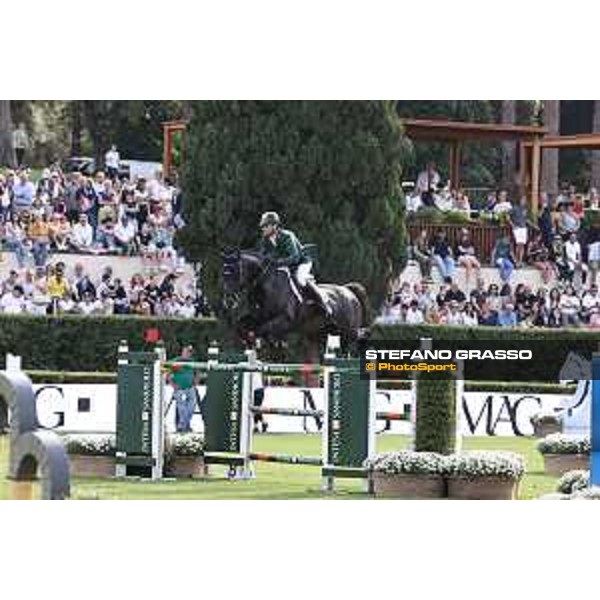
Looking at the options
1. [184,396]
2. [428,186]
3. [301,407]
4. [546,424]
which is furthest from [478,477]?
[428,186]

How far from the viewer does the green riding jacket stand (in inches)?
1064

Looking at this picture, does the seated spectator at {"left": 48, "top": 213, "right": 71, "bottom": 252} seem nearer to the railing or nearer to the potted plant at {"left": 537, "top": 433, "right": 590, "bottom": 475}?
the railing

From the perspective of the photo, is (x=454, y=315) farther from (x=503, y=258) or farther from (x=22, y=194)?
(x=22, y=194)

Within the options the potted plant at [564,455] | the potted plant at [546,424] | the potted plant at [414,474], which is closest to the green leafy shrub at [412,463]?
the potted plant at [414,474]

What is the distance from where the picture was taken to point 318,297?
28.6m

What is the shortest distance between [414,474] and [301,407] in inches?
375

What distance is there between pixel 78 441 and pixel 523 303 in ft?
53.5

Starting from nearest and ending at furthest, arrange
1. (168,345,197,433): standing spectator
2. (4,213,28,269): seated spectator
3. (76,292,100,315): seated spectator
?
(168,345,197,433): standing spectator
(4,213,28,269): seated spectator
(76,292,100,315): seated spectator

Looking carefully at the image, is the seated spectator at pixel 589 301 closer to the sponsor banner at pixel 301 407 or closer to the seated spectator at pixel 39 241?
the sponsor banner at pixel 301 407

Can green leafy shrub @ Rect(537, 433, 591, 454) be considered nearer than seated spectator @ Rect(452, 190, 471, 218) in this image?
Yes

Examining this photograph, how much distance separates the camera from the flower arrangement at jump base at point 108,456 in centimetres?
1786

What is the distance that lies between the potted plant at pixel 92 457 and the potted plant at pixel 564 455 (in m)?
4.39

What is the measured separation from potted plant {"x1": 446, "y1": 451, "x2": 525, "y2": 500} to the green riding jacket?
11.6 m

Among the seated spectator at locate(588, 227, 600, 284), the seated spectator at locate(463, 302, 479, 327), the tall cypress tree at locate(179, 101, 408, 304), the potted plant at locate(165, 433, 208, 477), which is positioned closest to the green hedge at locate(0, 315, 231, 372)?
the tall cypress tree at locate(179, 101, 408, 304)
